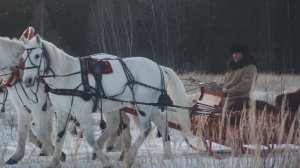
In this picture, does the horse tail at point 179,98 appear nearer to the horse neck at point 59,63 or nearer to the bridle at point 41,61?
the horse neck at point 59,63

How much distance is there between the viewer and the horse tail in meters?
7.33

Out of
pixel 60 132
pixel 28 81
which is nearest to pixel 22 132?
pixel 60 132

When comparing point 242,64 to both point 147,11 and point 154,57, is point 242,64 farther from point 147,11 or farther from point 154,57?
point 147,11

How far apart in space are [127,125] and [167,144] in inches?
39.7

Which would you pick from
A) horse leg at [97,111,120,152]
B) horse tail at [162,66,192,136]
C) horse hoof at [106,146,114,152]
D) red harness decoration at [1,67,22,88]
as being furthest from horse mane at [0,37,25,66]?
horse tail at [162,66,192,136]

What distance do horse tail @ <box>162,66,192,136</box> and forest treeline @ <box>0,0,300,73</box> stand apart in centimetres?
1783

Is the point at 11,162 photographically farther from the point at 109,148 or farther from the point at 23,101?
the point at 109,148

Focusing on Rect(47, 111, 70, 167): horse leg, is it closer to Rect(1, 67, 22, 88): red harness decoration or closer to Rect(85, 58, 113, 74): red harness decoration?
Rect(85, 58, 113, 74): red harness decoration

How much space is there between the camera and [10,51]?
723cm


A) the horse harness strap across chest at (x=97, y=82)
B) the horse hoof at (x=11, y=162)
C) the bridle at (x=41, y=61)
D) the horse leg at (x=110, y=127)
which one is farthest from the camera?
the horse leg at (x=110, y=127)

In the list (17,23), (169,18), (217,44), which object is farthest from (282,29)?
(17,23)

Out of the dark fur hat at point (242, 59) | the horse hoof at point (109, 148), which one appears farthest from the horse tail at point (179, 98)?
the horse hoof at point (109, 148)

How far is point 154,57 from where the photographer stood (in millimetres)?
25516

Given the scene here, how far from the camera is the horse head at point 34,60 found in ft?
20.4
